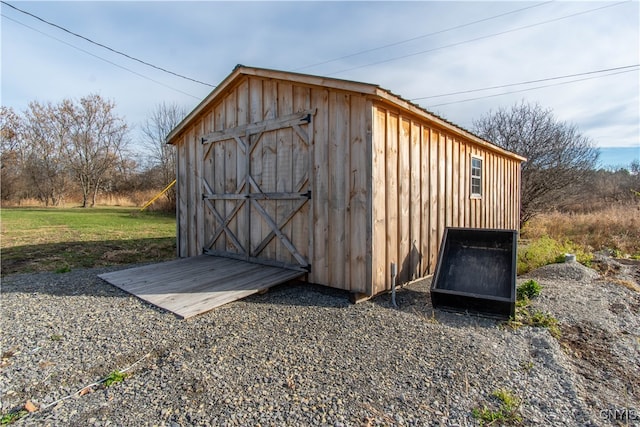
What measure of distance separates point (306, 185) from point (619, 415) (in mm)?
4056

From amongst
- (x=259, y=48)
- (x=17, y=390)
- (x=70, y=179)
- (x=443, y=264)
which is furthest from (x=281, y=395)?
(x=70, y=179)

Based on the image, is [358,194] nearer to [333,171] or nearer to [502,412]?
[333,171]

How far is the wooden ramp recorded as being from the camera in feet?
13.0

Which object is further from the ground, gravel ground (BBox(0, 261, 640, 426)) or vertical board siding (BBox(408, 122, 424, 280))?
vertical board siding (BBox(408, 122, 424, 280))

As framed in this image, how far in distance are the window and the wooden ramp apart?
16.4 feet

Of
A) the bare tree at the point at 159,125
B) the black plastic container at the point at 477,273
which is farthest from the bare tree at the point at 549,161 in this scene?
the bare tree at the point at 159,125

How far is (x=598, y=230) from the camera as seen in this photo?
1049 centimetres

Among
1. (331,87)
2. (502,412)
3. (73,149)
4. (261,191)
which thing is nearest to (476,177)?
(331,87)

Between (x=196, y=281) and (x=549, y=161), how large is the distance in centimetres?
1558

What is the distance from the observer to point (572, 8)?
987cm

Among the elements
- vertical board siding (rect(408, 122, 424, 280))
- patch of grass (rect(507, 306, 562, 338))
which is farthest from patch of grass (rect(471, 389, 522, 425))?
vertical board siding (rect(408, 122, 424, 280))

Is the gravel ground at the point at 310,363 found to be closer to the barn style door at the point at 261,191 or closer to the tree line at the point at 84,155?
the barn style door at the point at 261,191

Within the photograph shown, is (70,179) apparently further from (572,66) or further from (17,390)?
(572,66)

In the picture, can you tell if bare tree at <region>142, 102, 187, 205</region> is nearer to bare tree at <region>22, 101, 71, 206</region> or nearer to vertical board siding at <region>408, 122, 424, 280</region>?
bare tree at <region>22, 101, 71, 206</region>
